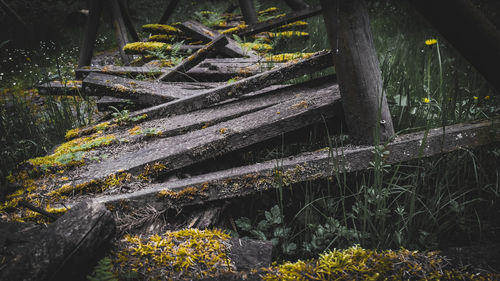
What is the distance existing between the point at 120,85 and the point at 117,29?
2.83m

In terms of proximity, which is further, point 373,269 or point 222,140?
point 222,140

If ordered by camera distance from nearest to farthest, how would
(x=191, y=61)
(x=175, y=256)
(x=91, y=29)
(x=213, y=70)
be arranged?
(x=175, y=256)
(x=213, y=70)
(x=191, y=61)
(x=91, y=29)

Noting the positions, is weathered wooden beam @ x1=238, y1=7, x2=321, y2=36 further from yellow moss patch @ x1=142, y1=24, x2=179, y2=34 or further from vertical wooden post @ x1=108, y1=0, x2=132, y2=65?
vertical wooden post @ x1=108, y1=0, x2=132, y2=65

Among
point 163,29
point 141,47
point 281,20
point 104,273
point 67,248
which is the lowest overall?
point 104,273

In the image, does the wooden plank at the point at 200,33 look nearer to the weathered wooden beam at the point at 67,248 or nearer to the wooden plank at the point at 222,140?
the wooden plank at the point at 222,140

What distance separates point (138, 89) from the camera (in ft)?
9.30

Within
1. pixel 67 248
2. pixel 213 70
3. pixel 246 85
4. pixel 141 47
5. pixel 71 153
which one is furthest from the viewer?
pixel 141 47

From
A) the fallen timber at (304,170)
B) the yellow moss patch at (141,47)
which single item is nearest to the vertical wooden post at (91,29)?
the yellow moss patch at (141,47)

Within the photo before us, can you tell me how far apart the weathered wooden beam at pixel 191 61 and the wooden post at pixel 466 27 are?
2.91 metres

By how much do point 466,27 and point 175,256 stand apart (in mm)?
1323

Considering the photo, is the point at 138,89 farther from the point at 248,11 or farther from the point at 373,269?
the point at 248,11

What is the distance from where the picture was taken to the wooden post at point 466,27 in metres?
0.81

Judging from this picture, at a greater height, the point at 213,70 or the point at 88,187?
the point at 213,70

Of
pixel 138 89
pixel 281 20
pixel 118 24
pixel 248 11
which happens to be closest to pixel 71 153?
pixel 138 89
